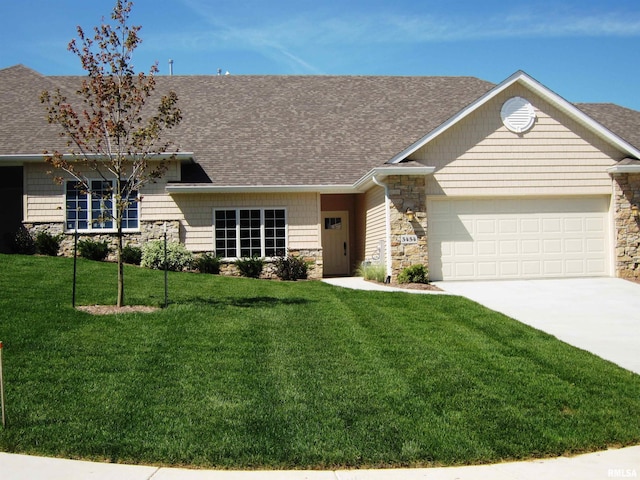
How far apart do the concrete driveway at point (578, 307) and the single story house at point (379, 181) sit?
50.3 inches

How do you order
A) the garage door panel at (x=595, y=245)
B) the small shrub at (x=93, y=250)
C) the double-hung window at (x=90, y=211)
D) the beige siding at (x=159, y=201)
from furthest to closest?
the beige siding at (x=159, y=201) < the double-hung window at (x=90, y=211) < the small shrub at (x=93, y=250) < the garage door panel at (x=595, y=245)

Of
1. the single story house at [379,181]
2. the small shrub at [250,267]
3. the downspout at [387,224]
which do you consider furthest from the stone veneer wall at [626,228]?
the small shrub at [250,267]

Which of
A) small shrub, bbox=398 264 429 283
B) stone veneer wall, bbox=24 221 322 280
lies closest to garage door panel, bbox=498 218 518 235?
small shrub, bbox=398 264 429 283

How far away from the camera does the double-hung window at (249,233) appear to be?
1881 cm

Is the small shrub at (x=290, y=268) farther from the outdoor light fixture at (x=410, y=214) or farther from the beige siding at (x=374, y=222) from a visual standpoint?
the outdoor light fixture at (x=410, y=214)

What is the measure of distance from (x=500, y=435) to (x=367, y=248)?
13882 mm

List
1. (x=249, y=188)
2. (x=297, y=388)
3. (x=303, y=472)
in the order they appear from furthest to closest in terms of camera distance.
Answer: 1. (x=249, y=188)
2. (x=297, y=388)
3. (x=303, y=472)

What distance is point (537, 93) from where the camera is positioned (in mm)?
16594

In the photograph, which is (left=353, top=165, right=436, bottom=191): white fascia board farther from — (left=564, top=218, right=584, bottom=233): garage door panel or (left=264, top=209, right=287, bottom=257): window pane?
(left=564, top=218, right=584, bottom=233): garage door panel

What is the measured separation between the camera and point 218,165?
19.2m

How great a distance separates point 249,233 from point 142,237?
3299 millimetres

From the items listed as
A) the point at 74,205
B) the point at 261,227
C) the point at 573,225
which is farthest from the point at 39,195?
the point at 573,225

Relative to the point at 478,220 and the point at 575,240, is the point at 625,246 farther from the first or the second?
the point at 478,220

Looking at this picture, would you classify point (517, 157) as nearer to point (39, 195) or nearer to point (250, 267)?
point (250, 267)
